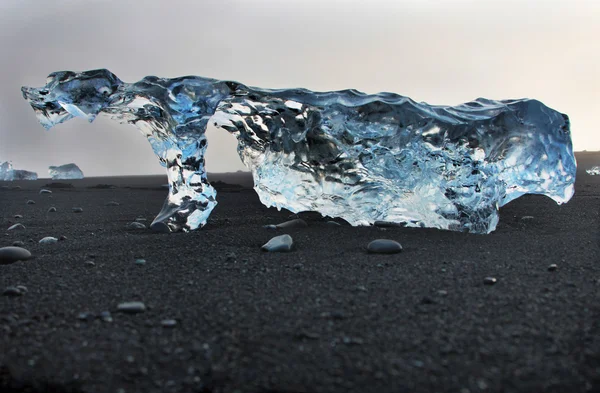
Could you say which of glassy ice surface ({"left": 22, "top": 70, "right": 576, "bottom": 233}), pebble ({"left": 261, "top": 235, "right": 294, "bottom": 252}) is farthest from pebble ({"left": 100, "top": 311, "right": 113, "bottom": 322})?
glassy ice surface ({"left": 22, "top": 70, "right": 576, "bottom": 233})

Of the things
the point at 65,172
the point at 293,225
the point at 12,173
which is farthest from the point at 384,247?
the point at 65,172

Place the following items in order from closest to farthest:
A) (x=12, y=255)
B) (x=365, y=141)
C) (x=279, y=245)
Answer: (x=12, y=255), (x=279, y=245), (x=365, y=141)

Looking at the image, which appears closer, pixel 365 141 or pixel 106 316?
pixel 106 316

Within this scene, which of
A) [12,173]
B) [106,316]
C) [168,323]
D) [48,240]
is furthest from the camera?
[12,173]

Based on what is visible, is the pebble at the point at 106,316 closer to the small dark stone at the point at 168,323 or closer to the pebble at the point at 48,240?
the small dark stone at the point at 168,323

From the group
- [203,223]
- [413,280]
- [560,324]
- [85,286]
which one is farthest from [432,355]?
[203,223]

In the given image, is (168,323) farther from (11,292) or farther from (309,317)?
(11,292)
